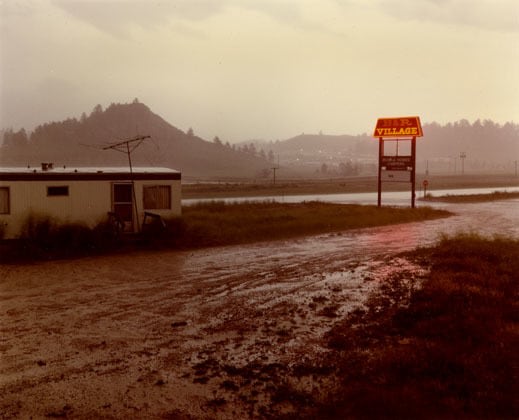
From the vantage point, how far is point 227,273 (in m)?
16.0

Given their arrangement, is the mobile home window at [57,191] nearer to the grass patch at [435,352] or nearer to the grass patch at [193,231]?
the grass patch at [193,231]

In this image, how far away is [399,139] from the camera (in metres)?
37.0

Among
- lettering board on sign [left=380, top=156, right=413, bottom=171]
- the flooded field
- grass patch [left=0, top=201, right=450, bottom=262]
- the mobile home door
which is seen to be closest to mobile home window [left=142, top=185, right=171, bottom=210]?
the mobile home door

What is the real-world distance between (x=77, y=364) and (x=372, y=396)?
447cm

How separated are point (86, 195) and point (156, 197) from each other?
281cm

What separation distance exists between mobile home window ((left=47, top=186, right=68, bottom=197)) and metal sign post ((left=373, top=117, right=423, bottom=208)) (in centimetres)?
2130

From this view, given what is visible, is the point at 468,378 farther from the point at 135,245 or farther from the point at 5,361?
the point at 135,245

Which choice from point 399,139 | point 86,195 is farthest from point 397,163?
point 86,195

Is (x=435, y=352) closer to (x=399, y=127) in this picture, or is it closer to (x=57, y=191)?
(x=57, y=191)

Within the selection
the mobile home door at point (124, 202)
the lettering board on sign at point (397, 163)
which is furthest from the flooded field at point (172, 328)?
the lettering board on sign at point (397, 163)

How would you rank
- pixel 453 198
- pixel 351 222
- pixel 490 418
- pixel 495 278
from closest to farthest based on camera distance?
pixel 490 418 < pixel 495 278 < pixel 351 222 < pixel 453 198

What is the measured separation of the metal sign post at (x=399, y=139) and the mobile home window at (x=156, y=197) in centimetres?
1754

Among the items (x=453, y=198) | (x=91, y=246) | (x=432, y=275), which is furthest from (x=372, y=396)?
(x=453, y=198)

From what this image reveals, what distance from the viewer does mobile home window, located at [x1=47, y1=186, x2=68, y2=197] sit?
21.0 metres
